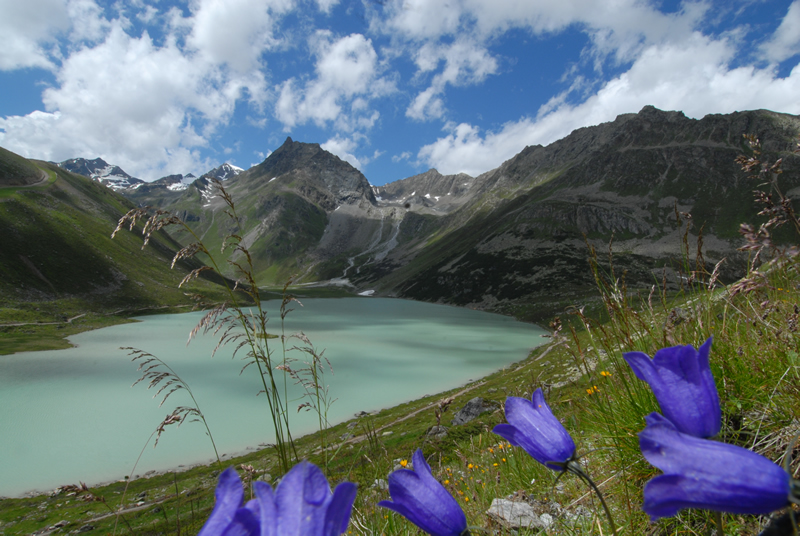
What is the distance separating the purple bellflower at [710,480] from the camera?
59 cm


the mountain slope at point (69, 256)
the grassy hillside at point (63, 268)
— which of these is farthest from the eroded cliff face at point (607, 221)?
the mountain slope at point (69, 256)

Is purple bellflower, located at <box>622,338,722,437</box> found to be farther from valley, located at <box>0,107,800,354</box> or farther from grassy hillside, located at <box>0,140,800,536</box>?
valley, located at <box>0,107,800,354</box>

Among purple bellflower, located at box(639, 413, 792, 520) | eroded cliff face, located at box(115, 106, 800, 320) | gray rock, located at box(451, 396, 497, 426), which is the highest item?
eroded cliff face, located at box(115, 106, 800, 320)

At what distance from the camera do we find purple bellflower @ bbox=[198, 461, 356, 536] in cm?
70

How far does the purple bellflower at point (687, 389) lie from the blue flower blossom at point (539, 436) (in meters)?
0.37

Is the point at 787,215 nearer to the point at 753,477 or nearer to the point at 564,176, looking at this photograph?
the point at 753,477

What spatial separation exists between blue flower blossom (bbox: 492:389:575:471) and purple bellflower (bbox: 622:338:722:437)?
37 centimetres

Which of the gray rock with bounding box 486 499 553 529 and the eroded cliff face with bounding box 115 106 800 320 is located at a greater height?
the eroded cliff face with bounding box 115 106 800 320

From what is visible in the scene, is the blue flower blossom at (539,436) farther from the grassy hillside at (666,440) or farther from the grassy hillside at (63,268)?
the grassy hillside at (63,268)

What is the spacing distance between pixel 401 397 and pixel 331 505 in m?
29.7

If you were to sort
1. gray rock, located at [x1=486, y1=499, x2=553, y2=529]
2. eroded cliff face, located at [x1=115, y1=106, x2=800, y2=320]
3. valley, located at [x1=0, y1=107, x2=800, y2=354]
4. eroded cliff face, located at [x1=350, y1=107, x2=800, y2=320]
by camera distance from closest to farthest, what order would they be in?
gray rock, located at [x1=486, y1=499, x2=553, y2=529] < valley, located at [x1=0, y1=107, x2=800, y2=354] < eroded cliff face, located at [x1=115, y1=106, x2=800, y2=320] < eroded cliff face, located at [x1=350, y1=107, x2=800, y2=320]

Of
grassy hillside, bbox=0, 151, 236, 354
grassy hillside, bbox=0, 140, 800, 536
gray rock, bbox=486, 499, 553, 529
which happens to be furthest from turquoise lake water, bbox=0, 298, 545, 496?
gray rock, bbox=486, 499, 553, 529

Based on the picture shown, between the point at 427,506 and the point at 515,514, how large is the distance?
200cm

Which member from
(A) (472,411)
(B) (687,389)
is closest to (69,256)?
(A) (472,411)
